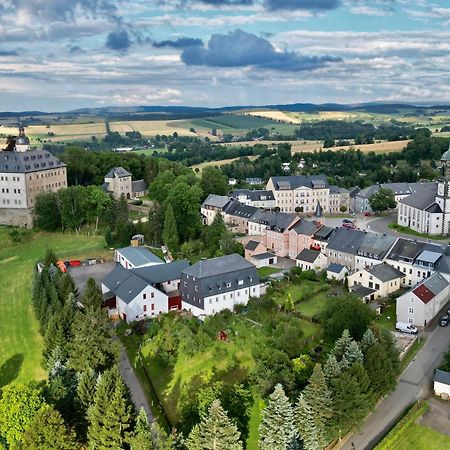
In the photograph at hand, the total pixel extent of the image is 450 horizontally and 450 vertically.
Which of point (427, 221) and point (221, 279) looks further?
point (427, 221)

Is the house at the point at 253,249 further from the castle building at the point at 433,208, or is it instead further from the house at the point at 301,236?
the castle building at the point at 433,208

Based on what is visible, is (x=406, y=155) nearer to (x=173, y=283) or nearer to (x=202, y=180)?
(x=202, y=180)

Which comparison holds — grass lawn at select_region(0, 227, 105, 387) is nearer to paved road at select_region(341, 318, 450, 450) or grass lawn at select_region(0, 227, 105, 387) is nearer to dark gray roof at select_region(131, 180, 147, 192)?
dark gray roof at select_region(131, 180, 147, 192)

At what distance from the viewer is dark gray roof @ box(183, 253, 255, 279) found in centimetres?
4547

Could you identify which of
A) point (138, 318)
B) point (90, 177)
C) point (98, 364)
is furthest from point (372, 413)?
point (90, 177)

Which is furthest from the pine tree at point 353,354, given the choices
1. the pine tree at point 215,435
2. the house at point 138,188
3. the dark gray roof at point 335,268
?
the house at point 138,188

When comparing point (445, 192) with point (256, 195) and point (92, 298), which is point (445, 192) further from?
point (92, 298)

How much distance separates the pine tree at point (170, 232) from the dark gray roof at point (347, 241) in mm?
16222

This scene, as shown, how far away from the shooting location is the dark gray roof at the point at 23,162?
75.3 m

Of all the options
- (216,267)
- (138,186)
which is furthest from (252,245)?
(138,186)

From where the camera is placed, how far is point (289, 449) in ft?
87.5

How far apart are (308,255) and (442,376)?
77.3 feet

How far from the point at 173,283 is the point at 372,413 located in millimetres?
23024

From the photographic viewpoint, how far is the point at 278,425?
26812 millimetres
